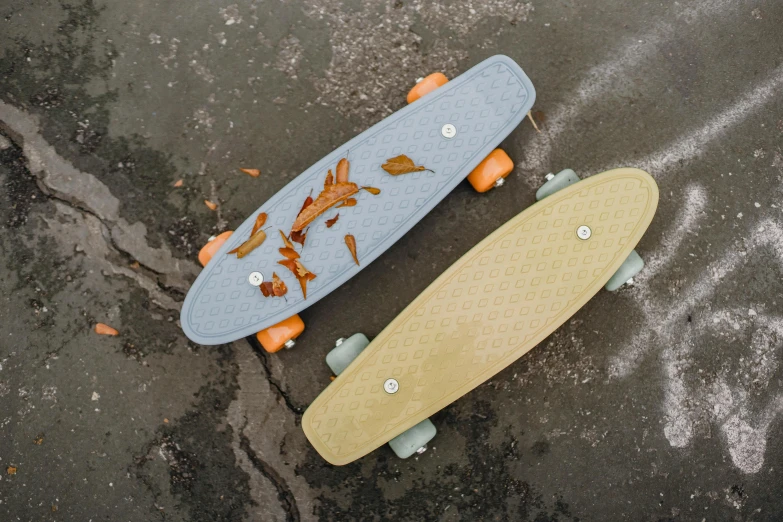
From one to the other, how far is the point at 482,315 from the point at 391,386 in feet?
1.79

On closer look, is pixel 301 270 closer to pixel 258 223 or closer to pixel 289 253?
pixel 289 253

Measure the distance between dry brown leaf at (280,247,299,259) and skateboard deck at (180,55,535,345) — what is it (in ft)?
0.12

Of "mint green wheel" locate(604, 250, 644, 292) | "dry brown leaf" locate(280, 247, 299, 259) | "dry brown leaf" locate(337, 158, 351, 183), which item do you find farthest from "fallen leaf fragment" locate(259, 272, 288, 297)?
"mint green wheel" locate(604, 250, 644, 292)

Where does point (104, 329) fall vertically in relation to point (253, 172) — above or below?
below

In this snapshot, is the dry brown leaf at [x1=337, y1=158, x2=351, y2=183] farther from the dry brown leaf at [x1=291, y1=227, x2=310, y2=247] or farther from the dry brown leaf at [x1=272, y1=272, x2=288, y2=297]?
the dry brown leaf at [x1=272, y1=272, x2=288, y2=297]

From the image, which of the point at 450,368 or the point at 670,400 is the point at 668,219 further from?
the point at 450,368

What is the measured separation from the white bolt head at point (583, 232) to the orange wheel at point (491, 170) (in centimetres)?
48

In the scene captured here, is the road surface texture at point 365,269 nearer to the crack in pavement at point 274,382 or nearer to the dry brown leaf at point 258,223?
the crack in pavement at point 274,382

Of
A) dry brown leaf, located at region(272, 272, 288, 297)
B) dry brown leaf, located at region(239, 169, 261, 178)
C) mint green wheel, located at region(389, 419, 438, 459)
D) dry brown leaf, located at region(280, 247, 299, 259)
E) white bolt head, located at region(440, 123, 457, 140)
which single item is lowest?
mint green wheel, located at region(389, 419, 438, 459)

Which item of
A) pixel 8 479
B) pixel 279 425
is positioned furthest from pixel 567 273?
pixel 8 479

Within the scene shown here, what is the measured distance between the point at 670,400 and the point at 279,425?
216 centimetres

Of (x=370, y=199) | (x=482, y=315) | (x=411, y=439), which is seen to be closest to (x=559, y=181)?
(x=482, y=315)

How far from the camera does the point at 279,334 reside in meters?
2.43

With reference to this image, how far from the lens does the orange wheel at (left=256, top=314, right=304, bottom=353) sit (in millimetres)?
2424
